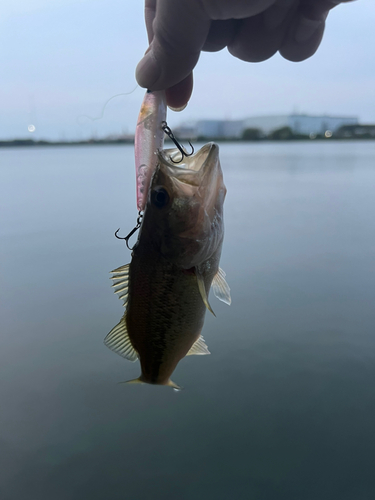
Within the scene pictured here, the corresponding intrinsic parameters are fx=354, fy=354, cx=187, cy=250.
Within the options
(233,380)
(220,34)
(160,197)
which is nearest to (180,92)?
(220,34)

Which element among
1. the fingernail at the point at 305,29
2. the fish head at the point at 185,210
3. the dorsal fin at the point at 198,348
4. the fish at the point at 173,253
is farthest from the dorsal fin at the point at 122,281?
the fingernail at the point at 305,29

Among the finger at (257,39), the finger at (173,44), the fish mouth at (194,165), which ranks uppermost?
the finger at (257,39)

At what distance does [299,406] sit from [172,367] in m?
1.96

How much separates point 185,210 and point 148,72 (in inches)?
23.3

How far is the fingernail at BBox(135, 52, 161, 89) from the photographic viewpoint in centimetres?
145

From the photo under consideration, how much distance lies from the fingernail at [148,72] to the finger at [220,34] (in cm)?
57

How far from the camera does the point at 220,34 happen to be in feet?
6.12

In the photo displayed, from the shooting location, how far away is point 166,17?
1315mm

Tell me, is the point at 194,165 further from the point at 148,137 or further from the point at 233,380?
the point at 233,380

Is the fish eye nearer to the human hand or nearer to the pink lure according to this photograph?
the pink lure

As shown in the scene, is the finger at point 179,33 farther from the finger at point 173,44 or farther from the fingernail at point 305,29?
the fingernail at point 305,29

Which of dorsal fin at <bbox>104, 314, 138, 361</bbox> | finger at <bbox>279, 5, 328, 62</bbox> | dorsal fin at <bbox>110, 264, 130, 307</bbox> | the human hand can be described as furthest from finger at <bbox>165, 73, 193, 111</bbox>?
dorsal fin at <bbox>104, 314, 138, 361</bbox>

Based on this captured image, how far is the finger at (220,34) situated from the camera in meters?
1.83

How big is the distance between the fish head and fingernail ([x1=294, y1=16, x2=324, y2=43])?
36.4 inches
